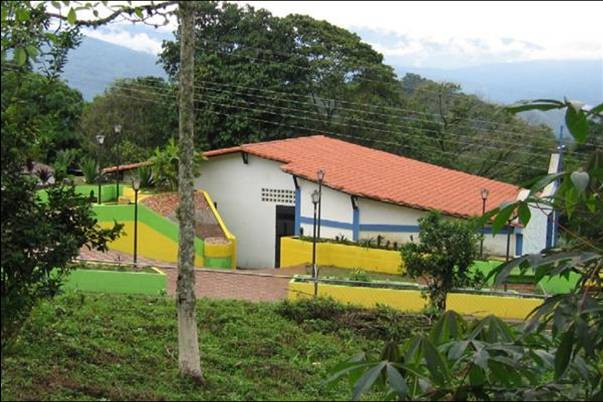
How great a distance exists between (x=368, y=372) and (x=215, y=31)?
29.1 metres

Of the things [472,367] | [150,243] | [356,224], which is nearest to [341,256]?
[356,224]

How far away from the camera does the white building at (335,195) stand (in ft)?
64.6

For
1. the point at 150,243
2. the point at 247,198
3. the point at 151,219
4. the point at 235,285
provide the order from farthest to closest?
the point at 247,198 → the point at 150,243 → the point at 151,219 → the point at 235,285

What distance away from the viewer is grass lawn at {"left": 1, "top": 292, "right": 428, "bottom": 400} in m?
4.58

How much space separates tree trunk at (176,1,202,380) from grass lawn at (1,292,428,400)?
0.73 ft

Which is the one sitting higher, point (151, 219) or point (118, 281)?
point (151, 219)

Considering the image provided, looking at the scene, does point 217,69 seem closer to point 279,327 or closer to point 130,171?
point 130,171

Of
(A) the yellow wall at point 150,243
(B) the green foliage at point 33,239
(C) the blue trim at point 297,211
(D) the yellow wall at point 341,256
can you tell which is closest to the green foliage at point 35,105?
(B) the green foliage at point 33,239

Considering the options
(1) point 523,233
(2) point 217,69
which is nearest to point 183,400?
(1) point 523,233

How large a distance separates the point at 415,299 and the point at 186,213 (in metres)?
7.56

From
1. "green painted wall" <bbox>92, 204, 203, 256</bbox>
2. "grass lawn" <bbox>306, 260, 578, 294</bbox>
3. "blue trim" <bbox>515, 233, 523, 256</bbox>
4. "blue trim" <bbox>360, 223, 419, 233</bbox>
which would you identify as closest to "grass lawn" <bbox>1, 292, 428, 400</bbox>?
"grass lawn" <bbox>306, 260, 578, 294</bbox>

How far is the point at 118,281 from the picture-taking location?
1177 cm

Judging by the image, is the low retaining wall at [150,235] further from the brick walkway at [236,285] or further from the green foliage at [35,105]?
the green foliage at [35,105]

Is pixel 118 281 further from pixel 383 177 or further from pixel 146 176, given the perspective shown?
pixel 146 176
